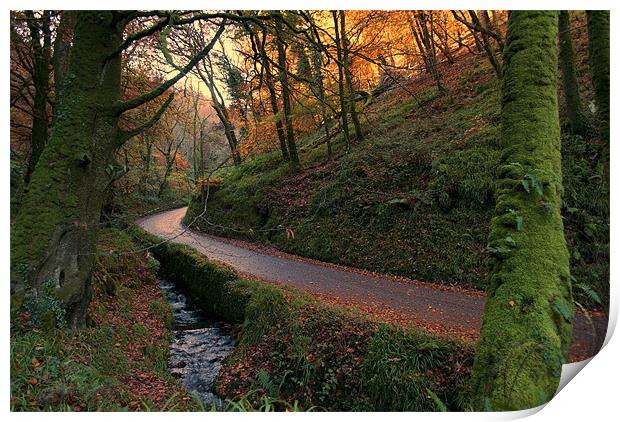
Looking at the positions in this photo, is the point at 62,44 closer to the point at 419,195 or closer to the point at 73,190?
the point at 73,190

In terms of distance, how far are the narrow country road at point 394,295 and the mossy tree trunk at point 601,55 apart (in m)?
2.65

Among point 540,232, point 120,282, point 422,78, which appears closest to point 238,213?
point 120,282

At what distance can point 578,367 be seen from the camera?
10.5 feet

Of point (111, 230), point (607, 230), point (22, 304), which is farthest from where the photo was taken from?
point (111, 230)

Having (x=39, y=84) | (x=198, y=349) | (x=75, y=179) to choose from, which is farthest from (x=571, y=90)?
(x=39, y=84)

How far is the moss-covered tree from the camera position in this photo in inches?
145

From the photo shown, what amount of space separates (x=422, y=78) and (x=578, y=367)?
10.9 metres

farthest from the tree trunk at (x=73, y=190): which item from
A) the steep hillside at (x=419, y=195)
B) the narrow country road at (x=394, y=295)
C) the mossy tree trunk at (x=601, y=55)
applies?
the mossy tree trunk at (x=601, y=55)

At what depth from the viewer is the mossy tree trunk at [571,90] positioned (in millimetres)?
6266

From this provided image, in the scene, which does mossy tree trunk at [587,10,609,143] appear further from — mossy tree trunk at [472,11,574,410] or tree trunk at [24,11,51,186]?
tree trunk at [24,11,51,186]

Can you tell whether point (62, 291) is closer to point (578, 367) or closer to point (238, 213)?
point (578, 367)

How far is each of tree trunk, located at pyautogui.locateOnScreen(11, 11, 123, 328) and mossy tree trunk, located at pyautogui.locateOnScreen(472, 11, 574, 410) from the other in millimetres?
4177

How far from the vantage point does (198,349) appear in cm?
544

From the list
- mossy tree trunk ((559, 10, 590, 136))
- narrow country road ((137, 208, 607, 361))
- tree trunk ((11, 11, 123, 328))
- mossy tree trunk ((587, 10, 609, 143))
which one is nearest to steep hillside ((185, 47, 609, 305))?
mossy tree trunk ((559, 10, 590, 136))
